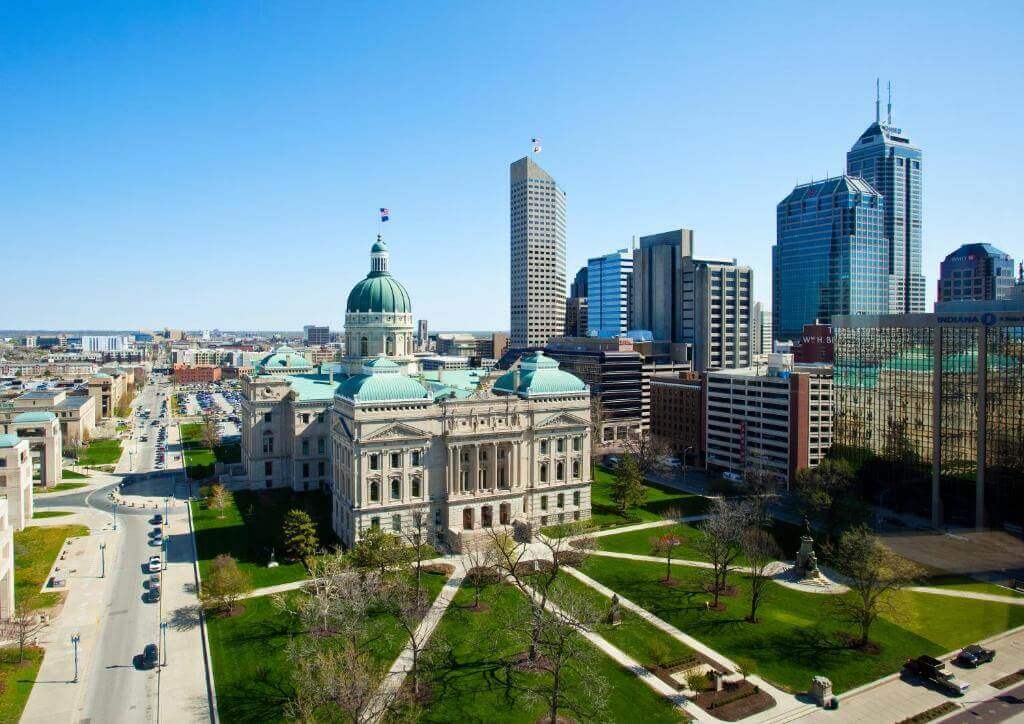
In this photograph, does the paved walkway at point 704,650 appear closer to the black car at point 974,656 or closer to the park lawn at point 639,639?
the park lawn at point 639,639

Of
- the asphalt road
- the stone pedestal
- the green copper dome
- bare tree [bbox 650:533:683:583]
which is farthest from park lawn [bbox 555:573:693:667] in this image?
the green copper dome

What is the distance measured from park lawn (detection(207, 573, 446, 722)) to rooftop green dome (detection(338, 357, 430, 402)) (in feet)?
78.0

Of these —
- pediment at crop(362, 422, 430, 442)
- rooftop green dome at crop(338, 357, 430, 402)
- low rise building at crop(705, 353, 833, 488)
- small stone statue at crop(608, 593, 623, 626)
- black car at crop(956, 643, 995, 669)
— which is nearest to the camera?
black car at crop(956, 643, 995, 669)

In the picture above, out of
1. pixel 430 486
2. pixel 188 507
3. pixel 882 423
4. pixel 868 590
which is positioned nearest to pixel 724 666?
pixel 868 590

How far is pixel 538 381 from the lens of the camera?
93.8 m

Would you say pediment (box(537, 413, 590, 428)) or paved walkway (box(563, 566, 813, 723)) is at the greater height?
pediment (box(537, 413, 590, 428))

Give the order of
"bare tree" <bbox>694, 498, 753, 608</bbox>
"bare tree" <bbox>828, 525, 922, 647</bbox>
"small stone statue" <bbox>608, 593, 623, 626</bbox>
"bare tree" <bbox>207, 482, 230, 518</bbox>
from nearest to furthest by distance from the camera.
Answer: "bare tree" <bbox>828, 525, 922, 647</bbox>
"small stone statue" <bbox>608, 593, 623, 626</bbox>
"bare tree" <bbox>694, 498, 753, 608</bbox>
"bare tree" <bbox>207, 482, 230, 518</bbox>

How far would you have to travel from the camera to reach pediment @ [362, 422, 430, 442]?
82.4m

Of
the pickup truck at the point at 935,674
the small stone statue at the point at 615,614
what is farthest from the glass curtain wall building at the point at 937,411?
the small stone statue at the point at 615,614

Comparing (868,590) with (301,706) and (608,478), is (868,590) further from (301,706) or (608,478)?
(608,478)

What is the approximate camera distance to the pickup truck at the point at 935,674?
52.3 metres

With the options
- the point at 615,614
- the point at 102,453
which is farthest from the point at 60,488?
the point at 615,614

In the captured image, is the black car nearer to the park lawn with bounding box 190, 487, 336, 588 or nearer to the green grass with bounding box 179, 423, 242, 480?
the park lawn with bounding box 190, 487, 336, 588

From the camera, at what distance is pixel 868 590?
198ft
